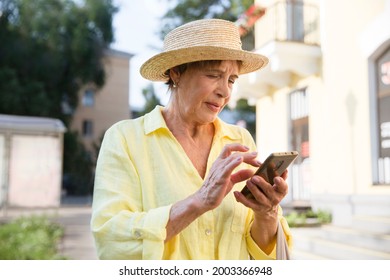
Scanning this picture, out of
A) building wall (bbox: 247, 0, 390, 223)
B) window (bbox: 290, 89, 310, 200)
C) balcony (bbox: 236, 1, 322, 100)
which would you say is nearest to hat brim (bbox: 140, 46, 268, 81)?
building wall (bbox: 247, 0, 390, 223)

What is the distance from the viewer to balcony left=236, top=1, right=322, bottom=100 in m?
2.93

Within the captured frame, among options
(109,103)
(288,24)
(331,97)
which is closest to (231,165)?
(331,97)

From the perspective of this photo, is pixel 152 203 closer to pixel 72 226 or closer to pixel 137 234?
pixel 137 234

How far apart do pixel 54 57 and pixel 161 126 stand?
450cm

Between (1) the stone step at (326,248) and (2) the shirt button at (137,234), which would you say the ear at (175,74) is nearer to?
(2) the shirt button at (137,234)

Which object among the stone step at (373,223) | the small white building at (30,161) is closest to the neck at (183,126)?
the stone step at (373,223)

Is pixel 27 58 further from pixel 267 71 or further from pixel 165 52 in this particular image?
Result: pixel 165 52

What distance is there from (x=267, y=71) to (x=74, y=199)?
2784mm

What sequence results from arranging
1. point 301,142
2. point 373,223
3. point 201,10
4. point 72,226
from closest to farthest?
point 201,10 → point 373,223 → point 301,142 → point 72,226

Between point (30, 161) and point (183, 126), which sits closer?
point (183, 126)

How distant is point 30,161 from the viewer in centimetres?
465

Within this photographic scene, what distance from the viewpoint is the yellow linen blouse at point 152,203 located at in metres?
0.83
